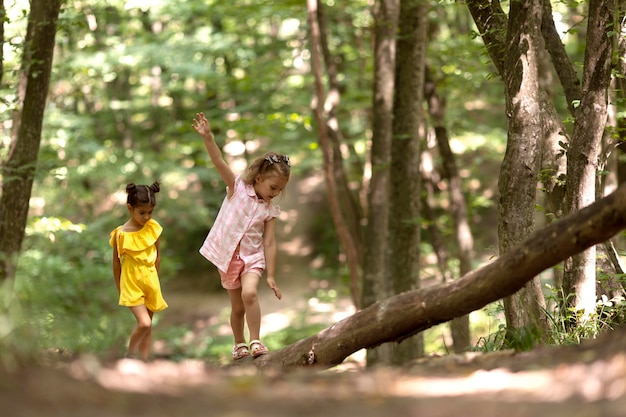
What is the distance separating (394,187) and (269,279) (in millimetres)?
5964

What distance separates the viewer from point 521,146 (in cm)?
597

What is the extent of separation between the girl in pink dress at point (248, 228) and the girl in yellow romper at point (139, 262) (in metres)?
0.56

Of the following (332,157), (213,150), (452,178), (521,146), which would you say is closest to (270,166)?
(213,150)

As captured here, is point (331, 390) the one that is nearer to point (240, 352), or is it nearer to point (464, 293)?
point (464, 293)

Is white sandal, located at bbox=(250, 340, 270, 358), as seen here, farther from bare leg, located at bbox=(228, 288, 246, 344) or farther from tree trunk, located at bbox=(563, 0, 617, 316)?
tree trunk, located at bbox=(563, 0, 617, 316)

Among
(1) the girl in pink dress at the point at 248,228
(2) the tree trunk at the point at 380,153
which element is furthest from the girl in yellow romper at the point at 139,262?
(2) the tree trunk at the point at 380,153

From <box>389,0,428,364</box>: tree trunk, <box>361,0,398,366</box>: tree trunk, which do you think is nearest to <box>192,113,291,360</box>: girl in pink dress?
<box>361,0,398,366</box>: tree trunk

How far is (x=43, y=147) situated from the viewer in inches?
639

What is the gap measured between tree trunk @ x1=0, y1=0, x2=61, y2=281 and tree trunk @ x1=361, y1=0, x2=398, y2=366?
5.32m

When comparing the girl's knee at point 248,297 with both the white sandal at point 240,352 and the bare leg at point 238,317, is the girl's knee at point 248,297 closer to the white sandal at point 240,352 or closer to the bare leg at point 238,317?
the bare leg at point 238,317

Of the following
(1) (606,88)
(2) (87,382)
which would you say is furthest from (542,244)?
(2) (87,382)

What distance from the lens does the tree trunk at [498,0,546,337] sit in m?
5.95

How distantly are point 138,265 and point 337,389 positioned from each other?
144 inches

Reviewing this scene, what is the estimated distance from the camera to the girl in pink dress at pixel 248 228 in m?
6.69
